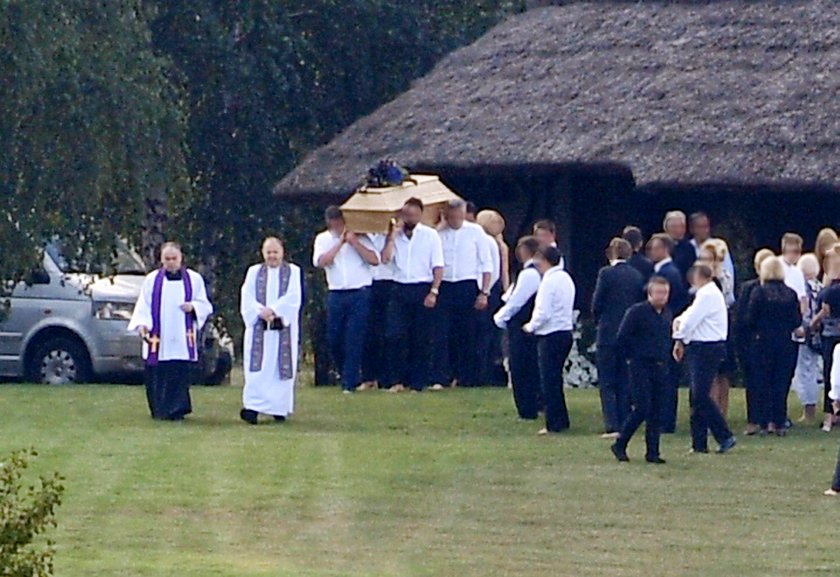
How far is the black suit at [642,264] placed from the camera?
1755 centimetres

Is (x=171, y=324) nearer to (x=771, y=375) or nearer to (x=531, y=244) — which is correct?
(x=531, y=244)

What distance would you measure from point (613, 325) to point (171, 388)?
3.99 meters

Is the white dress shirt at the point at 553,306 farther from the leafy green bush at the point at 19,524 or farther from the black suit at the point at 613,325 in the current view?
the leafy green bush at the point at 19,524

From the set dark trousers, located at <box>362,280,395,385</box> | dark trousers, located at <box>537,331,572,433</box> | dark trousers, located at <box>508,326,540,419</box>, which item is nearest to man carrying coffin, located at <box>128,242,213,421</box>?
dark trousers, located at <box>508,326,540,419</box>

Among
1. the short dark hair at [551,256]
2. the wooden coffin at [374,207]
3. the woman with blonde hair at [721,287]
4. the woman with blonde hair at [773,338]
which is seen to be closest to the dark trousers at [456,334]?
the wooden coffin at [374,207]

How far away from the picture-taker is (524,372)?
18.8m

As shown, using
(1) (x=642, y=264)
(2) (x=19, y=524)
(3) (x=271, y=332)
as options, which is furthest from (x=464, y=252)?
(2) (x=19, y=524)

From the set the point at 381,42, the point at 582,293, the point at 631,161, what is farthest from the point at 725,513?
the point at 381,42

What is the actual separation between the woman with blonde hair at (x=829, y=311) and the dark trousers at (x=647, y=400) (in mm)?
1816

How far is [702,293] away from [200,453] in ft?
12.9

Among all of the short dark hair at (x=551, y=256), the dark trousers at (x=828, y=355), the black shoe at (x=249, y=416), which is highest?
the short dark hair at (x=551, y=256)

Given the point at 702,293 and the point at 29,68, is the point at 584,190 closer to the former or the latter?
the point at 29,68

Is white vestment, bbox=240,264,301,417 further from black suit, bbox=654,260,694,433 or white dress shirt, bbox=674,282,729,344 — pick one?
white dress shirt, bbox=674,282,729,344

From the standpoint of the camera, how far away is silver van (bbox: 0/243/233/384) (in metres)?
24.0
